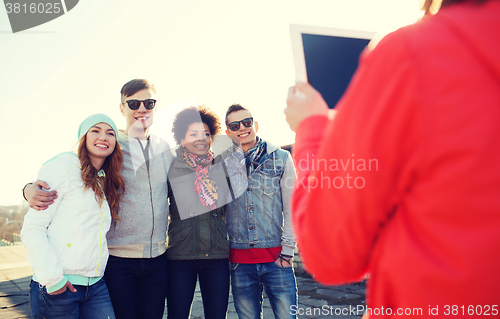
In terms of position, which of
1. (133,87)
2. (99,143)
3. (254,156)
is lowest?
(254,156)

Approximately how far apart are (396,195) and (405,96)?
167 millimetres

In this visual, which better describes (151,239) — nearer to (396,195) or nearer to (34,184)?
(34,184)

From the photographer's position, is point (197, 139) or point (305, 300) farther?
point (305, 300)

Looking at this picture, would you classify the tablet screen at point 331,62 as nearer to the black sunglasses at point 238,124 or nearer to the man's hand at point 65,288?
the man's hand at point 65,288

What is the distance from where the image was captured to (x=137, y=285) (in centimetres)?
251

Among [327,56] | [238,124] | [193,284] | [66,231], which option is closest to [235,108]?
[238,124]

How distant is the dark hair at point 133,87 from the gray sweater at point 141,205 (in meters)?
0.34

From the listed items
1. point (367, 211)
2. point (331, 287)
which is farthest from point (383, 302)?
point (331, 287)

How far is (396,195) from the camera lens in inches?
22.5

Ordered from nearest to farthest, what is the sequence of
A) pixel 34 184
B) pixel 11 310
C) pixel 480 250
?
pixel 480 250 < pixel 34 184 < pixel 11 310

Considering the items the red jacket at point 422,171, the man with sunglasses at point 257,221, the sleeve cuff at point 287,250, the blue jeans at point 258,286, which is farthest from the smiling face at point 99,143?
the red jacket at point 422,171

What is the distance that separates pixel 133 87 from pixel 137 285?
1550 mm

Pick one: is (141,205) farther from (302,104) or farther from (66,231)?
(302,104)

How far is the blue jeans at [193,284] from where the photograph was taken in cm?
257
